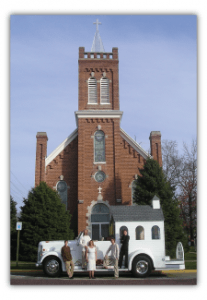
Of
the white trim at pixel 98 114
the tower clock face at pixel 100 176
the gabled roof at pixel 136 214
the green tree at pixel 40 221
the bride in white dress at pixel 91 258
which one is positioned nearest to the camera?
the bride in white dress at pixel 91 258

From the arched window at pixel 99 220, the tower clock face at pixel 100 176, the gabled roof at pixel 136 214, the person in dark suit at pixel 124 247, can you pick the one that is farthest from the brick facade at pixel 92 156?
the person in dark suit at pixel 124 247

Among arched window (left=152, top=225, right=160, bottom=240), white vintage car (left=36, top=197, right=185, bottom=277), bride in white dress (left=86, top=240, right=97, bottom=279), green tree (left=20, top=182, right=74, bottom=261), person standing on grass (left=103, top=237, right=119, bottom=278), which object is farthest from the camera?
green tree (left=20, top=182, right=74, bottom=261)

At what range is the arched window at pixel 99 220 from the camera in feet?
75.4

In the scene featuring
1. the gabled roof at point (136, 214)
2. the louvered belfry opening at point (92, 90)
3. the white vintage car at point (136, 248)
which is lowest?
the white vintage car at point (136, 248)

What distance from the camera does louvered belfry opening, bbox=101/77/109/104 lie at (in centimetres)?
2553

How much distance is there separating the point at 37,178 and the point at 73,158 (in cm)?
313

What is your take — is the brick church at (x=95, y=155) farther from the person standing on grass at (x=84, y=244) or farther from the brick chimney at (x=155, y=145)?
the person standing on grass at (x=84, y=244)

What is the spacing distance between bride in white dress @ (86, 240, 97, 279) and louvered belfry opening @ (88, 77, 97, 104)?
15930 millimetres

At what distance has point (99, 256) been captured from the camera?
11.5 meters

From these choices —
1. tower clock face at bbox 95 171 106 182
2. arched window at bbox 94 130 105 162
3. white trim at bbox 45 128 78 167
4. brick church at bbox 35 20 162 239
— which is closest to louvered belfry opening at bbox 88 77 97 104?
brick church at bbox 35 20 162 239

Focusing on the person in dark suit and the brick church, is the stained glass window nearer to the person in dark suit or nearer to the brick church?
the brick church

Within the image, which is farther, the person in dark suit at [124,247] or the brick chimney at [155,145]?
the brick chimney at [155,145]

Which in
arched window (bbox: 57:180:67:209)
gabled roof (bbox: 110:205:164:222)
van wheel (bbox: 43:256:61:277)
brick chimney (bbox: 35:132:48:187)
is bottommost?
van wheel (bbox: 43:256:61:277)
